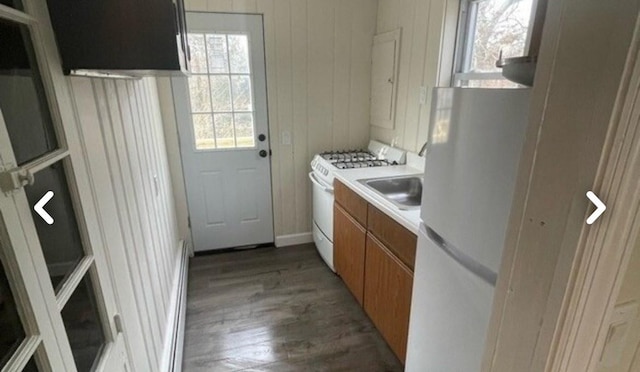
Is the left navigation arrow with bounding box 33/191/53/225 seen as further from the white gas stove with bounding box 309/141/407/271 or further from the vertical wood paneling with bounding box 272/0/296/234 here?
the vertical wood paneling with bounding box 272/0/296/234

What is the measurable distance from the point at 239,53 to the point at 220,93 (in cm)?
37

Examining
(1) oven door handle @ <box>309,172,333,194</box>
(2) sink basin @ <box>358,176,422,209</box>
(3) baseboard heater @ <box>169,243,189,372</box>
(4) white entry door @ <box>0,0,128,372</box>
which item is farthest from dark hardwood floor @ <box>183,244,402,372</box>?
(4) white entry door @ <box>0,0,128,372</box>

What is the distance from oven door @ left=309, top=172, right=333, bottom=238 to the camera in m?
2.70

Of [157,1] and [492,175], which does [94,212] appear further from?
[492,175]

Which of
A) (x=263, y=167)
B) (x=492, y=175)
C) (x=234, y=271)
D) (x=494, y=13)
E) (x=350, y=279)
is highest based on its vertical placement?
(x=494, y=13)

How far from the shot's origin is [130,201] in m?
1.37

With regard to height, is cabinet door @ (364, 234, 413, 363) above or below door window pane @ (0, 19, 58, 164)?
below

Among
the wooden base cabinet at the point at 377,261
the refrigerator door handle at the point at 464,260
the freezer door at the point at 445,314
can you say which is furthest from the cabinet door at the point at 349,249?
the refrigerator door handle at the point at 464,260

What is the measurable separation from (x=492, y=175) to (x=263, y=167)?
7.67ft

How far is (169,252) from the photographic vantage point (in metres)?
2.32

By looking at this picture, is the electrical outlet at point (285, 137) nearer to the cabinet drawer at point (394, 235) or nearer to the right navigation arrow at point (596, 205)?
the cabinet drawer at point (394, 235)

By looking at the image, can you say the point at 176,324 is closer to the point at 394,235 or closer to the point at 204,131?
the point at 394,235

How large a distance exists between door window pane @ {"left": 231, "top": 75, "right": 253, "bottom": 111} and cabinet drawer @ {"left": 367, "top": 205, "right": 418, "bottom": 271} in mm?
1540

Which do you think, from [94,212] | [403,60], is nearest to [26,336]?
[94,212]
